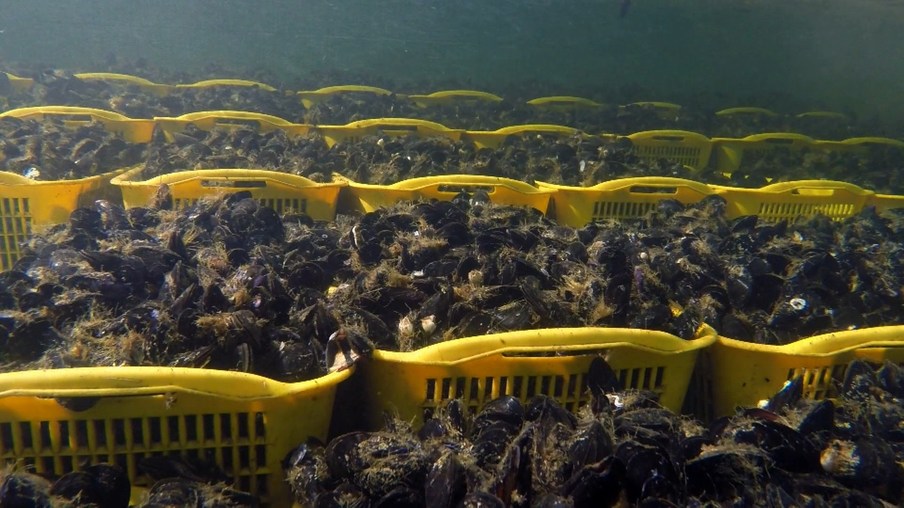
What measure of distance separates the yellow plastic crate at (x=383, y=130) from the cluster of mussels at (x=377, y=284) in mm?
3277

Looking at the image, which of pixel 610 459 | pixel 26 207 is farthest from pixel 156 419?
pixel 26 207

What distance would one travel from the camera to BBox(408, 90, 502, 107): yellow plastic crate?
11.1 metres

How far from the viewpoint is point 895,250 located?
4.57 m

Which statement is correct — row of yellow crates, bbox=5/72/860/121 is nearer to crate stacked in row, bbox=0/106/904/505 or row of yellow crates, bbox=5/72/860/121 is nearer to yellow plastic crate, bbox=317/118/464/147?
→ yellow plastic crate, bbox=317/118/464/147

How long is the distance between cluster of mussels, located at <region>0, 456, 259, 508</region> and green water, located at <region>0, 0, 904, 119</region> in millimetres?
32175

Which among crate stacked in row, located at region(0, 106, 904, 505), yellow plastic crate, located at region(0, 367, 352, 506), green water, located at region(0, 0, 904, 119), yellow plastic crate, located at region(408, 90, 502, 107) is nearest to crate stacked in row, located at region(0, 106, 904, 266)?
crate stacked in row, located at region(0, 106, 904, 505)

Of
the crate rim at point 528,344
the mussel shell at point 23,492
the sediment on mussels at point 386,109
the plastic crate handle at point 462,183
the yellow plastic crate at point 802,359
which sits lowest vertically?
the mussel shell at point 23,492

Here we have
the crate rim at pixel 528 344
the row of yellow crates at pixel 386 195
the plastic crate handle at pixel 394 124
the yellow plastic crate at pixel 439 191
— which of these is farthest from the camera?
the plastic crate handle at pixel 394 124

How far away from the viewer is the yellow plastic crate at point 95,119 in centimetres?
703

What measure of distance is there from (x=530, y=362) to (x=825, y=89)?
5496cm

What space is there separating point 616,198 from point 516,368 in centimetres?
342

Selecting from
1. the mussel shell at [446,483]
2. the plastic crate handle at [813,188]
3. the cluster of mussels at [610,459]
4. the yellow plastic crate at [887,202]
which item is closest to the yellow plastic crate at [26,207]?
the cluster of mussels at [610,459]

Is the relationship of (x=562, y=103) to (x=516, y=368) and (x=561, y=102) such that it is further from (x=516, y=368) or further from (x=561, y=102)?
(x=516, y=368)

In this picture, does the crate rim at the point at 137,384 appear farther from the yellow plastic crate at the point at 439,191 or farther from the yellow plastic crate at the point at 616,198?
the yellow plastic crate at the point at 616,198
